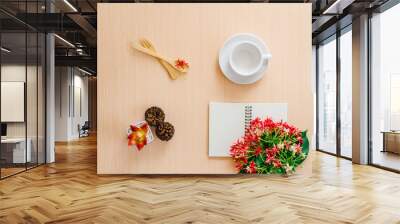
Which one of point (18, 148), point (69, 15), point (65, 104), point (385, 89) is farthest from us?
point (65, 104)

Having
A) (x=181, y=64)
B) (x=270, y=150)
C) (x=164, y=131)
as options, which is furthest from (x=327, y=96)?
(x=270, y=150)

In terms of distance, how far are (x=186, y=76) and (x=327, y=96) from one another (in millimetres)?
4782

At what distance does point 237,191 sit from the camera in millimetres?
4145

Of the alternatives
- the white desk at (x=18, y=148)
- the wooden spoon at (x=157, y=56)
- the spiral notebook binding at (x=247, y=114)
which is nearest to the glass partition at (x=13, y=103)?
the white desk at (x=18, y=148)

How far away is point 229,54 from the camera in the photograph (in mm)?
4797

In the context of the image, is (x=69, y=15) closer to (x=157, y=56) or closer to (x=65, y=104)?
(x=157, y=56)

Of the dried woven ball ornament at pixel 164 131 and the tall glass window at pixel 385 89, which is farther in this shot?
the tall glass window at pixel 385 89

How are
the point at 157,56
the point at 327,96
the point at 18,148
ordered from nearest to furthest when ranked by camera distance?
the point at 157,56 → the point at 18,148 → the point at 327,96

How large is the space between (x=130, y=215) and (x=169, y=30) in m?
2.76

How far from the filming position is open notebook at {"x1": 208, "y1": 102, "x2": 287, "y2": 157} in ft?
16.2

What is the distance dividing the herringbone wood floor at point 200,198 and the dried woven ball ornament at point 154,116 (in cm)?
78

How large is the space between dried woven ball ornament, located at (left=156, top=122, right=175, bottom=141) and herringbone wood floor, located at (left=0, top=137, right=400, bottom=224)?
570 mm

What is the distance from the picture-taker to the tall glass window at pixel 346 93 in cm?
722

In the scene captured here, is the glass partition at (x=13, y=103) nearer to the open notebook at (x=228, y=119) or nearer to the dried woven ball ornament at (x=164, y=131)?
the dried woven ball ornament at (x=164, y=131)
